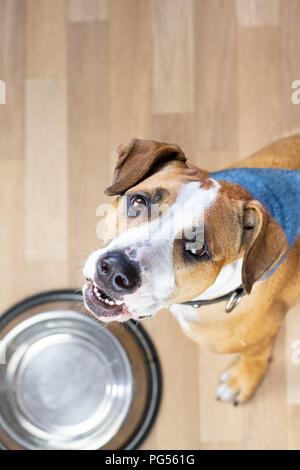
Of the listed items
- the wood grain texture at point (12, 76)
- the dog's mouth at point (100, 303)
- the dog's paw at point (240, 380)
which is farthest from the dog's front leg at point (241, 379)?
the wood grain texture at point (12, 76)

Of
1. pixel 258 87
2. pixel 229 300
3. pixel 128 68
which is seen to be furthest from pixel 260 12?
pixel 229 300

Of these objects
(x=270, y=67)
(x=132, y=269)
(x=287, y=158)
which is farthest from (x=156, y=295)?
(x=270, y=67)

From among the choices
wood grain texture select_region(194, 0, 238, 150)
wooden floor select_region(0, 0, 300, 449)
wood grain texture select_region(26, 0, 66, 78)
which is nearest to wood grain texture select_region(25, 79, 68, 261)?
wooden floor select_region(0, 0, 300, 449)

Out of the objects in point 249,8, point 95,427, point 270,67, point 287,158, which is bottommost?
point 95,427

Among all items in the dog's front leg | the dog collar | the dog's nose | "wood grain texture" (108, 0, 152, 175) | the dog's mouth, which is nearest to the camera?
the dog's nose

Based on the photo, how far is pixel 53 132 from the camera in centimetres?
204

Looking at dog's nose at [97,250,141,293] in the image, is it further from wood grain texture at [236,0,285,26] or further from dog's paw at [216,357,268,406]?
wood grain texture at [236,0,285,26]

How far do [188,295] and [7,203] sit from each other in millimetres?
1032

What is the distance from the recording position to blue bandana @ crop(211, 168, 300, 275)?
54.9 inches

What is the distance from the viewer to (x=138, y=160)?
132cm

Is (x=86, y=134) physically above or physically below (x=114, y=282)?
above

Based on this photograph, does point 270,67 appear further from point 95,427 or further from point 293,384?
point 95,427

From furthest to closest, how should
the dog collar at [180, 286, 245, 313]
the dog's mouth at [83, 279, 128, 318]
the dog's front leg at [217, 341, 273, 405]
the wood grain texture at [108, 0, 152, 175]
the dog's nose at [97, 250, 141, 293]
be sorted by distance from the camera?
the wood grain texture at [108, 0, 152, 175] < the dog's front leg at [217, 341, 273, 405] < the dog collar at [180, 286, 245, 313] < the dog's mouth at [83, 279, 128, 318] < the dog's nose at [97, 250, 141, 293]

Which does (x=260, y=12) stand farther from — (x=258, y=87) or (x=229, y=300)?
(x=229, y=300)
